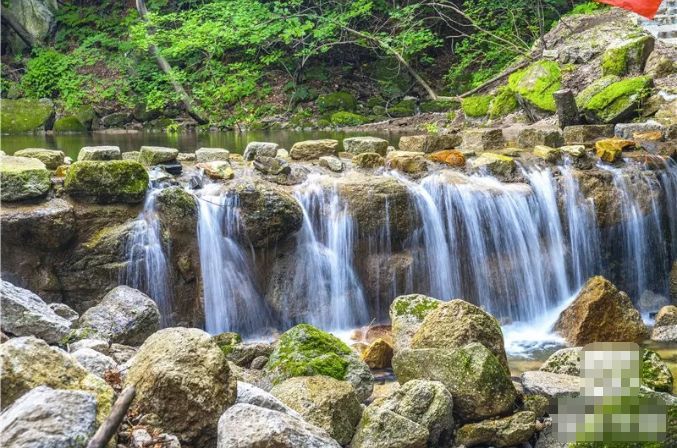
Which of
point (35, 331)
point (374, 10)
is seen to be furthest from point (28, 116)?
point (35, 331)

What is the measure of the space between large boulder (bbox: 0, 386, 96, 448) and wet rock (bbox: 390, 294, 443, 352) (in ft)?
10.6

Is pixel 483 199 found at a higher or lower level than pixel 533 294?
higher

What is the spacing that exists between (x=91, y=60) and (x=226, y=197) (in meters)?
15.1

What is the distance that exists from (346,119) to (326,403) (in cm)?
1431

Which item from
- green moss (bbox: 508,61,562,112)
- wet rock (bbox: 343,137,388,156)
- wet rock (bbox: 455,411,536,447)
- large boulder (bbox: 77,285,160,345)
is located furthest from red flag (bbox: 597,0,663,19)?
green moss (bbox: 508,61,562,112)

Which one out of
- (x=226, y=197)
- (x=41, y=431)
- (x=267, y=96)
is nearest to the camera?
(x=41, y=431)

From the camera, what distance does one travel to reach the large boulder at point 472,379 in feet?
14.1

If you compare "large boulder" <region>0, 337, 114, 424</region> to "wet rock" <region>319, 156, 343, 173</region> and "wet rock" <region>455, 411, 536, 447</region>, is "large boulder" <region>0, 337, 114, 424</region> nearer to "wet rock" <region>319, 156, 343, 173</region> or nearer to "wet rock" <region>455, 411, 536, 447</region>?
"wet rock" <region>455, 411, 536, 447</region>

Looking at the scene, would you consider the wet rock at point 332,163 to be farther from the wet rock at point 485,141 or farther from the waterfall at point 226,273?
the wet rock at point 485,141

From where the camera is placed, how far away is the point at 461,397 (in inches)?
171

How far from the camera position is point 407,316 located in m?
5.71

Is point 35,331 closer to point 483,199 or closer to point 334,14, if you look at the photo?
point 483,199

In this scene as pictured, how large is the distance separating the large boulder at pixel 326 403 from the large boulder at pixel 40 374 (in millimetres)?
1269

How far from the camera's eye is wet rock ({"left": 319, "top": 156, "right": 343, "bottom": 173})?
8487 millimetres
